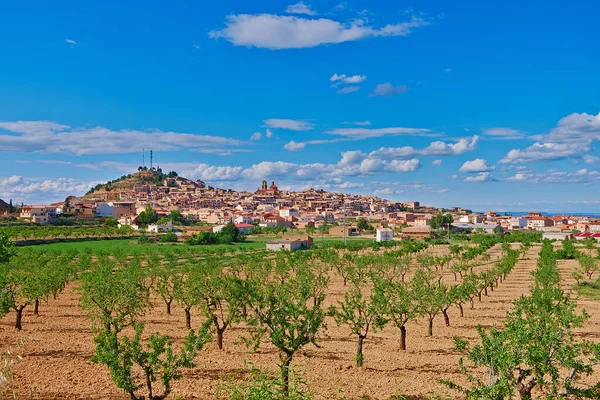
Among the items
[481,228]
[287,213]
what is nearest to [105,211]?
[287,213]

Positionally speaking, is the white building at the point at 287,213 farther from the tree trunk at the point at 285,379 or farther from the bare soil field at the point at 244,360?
the tree trunk at the point at 285,379

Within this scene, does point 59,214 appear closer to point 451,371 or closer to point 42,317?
point 42,317

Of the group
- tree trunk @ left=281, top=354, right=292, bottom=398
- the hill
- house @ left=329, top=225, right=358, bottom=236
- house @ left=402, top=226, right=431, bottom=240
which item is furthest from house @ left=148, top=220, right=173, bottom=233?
tree trunk @ left=281, top=354, right=292, bottom=398

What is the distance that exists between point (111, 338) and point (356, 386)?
8.20m

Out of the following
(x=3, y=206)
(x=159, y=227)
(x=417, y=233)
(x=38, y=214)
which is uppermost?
(x=3, y=206)

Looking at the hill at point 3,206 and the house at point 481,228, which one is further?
the hill at point 3,206

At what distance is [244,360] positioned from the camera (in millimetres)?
14375

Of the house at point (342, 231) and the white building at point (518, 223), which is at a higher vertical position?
the white building at point (518, 223)

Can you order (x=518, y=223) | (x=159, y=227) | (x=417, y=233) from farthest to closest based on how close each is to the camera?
(x=518, y=223) < (x=417, y=233) < (x=159, y=227)

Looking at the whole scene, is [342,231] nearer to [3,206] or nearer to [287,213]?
[287,213]

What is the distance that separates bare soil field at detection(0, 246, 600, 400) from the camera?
16.8 meters

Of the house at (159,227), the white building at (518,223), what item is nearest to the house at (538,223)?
the white building at (518,223)

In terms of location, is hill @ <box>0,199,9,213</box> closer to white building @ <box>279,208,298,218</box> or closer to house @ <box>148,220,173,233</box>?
house @ <box>148,220,173,233</box>

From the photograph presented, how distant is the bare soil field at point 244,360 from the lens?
55.0ft
